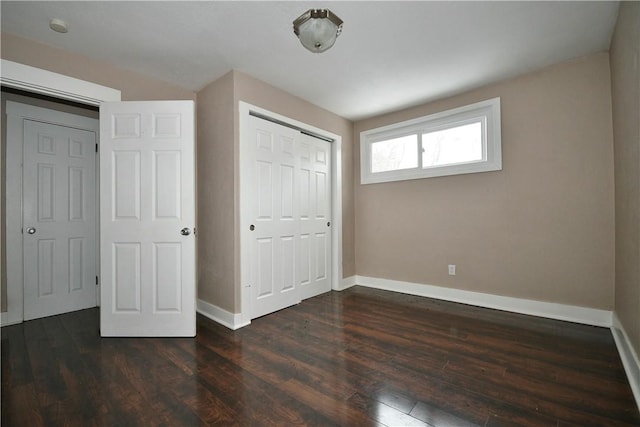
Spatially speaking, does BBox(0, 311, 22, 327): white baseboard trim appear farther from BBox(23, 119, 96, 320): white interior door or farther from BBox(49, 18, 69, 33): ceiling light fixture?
BBox(49, 18, 69, 33): ceiling light fixture

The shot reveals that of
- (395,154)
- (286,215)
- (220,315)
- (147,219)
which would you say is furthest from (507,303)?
(147,219)

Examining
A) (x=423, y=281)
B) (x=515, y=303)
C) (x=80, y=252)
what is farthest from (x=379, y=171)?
(x=80, y=252)

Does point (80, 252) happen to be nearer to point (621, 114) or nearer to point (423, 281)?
point (423, 281)

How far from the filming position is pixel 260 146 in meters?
2.95

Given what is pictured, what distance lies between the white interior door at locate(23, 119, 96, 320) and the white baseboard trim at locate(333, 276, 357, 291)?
A: 3018 millimetres

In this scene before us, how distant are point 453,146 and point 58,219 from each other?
4.60 m

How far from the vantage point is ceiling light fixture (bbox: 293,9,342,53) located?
150 cm

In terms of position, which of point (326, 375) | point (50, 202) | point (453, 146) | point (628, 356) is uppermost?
point (453, 146)

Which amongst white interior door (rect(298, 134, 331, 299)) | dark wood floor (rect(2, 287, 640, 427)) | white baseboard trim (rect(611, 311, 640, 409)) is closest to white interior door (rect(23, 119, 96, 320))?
dark wood floor (rect(2, 287, 640, 427))

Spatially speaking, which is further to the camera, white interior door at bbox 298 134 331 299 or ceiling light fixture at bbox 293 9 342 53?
white interior door at bbox 298 134 331 299

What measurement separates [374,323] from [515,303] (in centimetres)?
157

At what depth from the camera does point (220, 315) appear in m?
2.79

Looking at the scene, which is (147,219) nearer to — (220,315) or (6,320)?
(220,315)

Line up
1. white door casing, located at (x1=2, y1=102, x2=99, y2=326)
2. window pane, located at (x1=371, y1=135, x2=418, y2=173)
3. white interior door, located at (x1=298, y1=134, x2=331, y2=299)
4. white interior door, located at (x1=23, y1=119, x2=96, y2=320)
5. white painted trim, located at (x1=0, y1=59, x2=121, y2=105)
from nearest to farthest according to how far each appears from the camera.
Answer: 1. white painted trim, located at (x1=0, y1=59, x2=121, y2=105)
2. white door casing, located at (x1=2, y1=102, x2=99, y2=326)
3. white interior door, located at (x1=23, y1=119, x2=96, y2=320)
4. white interior door, located at (x1=298, y1=134, x2=331, y2=299)
5. window pane, located at (x1=371, y1=135, x2=418, y2=173)
